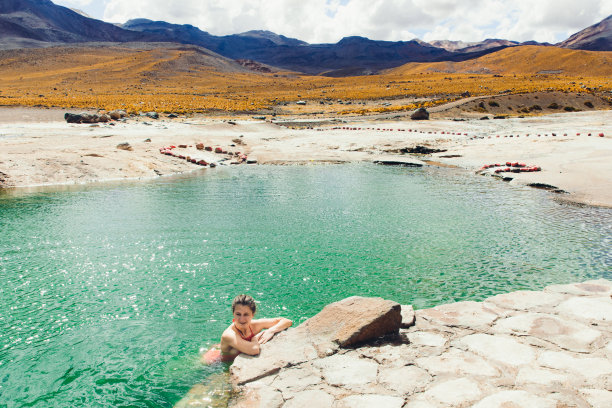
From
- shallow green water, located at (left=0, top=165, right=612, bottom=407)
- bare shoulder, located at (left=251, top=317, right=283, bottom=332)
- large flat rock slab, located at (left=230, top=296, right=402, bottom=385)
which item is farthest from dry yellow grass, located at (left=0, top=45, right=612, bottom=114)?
large flat rock slab, located at (left=230, top=296, right=402, bottom=385)

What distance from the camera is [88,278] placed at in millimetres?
9852

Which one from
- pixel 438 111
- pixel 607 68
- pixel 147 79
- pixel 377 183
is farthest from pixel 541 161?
pixel 607 68

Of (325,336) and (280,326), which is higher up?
(325,336)

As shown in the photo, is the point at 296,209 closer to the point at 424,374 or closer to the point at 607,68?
the point at 424,374

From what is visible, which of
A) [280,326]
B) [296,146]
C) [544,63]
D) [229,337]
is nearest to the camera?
[229,337]

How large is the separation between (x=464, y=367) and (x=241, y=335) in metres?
3.29

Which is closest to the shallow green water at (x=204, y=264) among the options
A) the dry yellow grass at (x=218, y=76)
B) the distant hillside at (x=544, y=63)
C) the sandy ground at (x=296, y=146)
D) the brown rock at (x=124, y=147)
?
the sandy ground at (x=296, y=146)

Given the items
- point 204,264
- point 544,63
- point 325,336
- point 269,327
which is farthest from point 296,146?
point 544,63

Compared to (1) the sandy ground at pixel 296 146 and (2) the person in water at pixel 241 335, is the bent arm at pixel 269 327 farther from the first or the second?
(1) the sandy ground at pixel 296 146

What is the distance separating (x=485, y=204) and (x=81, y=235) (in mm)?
14548

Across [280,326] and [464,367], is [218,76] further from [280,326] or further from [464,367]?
[464,367]

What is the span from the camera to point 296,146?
117ft

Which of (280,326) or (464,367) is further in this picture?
(280,326)

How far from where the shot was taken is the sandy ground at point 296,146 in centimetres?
2200
